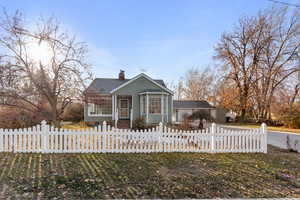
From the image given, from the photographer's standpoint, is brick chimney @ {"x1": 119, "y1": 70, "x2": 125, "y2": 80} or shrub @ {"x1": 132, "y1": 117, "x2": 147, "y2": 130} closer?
shrub @ {"x1": 132, "y1": 117, "x2": 147, "y2": 130}

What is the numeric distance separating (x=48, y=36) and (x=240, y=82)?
84.2ft

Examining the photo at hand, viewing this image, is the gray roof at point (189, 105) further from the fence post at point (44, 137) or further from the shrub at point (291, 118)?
the fence post at point (44, 137)

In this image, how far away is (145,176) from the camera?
398cm

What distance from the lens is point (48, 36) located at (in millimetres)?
8227

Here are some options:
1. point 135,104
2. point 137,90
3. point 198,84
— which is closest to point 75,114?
point 135,104

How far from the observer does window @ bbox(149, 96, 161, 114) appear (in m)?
15.3

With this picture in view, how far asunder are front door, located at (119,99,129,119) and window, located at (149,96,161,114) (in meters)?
2.62

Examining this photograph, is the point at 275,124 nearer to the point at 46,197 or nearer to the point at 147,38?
the point at 147,38

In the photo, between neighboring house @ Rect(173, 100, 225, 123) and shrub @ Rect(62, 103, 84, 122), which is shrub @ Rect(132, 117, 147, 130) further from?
neighboring house @ Rect(173, 100, 225, 123)

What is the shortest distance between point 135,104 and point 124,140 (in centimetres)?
999

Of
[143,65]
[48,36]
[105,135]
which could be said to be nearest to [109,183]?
[105,135]

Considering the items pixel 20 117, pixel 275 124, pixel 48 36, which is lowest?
pixel 275 124

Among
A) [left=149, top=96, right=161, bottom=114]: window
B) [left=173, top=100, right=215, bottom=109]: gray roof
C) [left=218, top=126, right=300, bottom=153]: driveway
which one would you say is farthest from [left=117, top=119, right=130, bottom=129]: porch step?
[left=173, top=100, right=215, bottom=109]: gray roof

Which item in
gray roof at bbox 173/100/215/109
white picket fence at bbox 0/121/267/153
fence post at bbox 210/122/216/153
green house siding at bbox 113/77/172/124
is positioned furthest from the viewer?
gray roof at bbox 173/100/215/109
